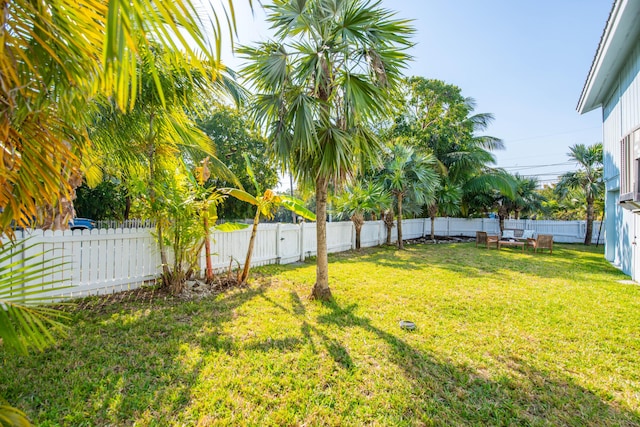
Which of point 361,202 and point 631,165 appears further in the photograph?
point 361,202

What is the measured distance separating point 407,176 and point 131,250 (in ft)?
35.1

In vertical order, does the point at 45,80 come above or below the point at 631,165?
below

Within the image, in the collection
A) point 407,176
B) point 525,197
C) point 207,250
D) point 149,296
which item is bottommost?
point 149,296

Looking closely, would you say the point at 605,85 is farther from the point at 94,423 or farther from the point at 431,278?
the point at 94,423

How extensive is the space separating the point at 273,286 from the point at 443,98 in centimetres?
1891

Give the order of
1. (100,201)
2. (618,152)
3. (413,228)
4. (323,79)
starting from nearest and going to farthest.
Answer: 1. (323,79)
2. (618,152)
3. (100,201)
4. (413,228)

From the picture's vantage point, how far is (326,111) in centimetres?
510

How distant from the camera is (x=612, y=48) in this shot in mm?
6770

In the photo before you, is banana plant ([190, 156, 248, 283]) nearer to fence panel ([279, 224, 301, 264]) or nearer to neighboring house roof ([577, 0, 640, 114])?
fence panel ([279, 224, 301, 264])

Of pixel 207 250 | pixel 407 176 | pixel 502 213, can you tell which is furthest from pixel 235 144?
pixel 502 213

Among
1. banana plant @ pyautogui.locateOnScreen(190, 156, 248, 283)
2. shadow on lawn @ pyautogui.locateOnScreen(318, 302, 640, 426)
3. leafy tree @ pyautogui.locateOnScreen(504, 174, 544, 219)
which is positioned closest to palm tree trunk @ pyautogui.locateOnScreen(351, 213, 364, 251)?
banana plant @ pyautogui.locateOnScreen(190, 156, 248, 283)

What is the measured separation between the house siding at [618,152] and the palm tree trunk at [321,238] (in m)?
6.13

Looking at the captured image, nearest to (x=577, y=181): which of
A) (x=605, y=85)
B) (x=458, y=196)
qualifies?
(x=458, y=196)

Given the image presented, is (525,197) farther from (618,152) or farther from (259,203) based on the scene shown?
(259,203)
